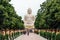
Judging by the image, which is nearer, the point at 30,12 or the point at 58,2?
the point at 58,2

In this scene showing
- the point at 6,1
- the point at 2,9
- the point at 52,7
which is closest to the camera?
the point at 2,9

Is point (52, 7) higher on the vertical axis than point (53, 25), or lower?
higher

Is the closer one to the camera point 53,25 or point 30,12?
point 53,25

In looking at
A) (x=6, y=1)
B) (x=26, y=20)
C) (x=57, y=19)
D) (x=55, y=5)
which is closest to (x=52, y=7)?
(x=55, y=5)

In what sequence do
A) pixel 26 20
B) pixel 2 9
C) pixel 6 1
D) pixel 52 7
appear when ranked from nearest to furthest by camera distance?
pixel 2 9 < pixel 6 1 < pixel 52 7 < pixel 26 20

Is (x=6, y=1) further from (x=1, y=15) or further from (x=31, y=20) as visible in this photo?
(x=31, y=20)

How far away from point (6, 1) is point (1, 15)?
2.85 m

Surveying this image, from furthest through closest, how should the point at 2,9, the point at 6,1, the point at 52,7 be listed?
1. the point at 52,7
2. the point at 6,1
3. the point at 2,9

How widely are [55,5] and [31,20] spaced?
404ft

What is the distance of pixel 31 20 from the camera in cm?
16125

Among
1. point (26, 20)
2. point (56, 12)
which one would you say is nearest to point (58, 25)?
point (56, 12)

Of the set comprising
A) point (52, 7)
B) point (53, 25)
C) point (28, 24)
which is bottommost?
point (28, 24)

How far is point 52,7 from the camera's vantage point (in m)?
38.5

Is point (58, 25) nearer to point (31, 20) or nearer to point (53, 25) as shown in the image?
point (53, 25)
